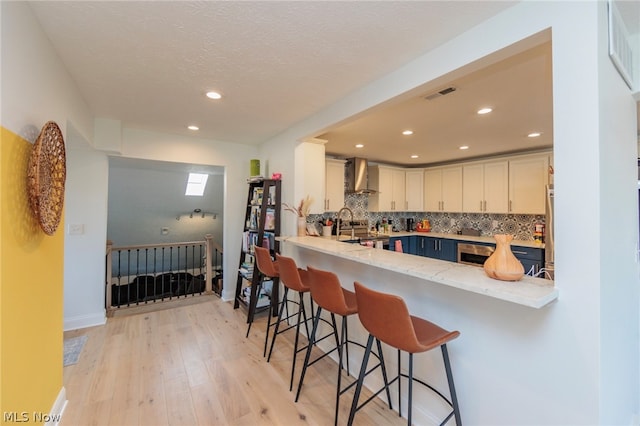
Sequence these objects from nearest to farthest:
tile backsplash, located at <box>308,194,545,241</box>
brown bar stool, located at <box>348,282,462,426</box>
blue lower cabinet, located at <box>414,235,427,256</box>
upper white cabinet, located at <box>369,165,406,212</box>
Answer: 1. brown bar stool, located at <box>348,282,462,426</box>
2. tile backsplash, located at <box>308,194,545,241</box>
3. upper white cabinet, located at <box>369,165,406,212</box>
4. blue lower cabinet, located at <box>414,235,427,256</box>

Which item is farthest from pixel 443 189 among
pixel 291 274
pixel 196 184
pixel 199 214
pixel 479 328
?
pixel 199 214

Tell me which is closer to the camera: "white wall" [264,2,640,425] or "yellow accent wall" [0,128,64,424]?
"white wall" [264,2,640,425]

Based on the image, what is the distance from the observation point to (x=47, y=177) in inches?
59.7

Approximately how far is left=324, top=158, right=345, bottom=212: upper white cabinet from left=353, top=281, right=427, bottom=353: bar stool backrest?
3.14 meters

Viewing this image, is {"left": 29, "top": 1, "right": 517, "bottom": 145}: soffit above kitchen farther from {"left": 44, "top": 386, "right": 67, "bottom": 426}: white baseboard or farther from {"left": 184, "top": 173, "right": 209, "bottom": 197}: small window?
{"left": 184, "top": 173, "right": 209, "bottom": 197}: small window

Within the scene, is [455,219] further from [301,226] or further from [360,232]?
[301,226]

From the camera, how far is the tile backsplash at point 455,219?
14.9 feet

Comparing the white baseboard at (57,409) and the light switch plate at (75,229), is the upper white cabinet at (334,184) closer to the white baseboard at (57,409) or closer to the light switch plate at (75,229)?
the light switch plate at (75,229)

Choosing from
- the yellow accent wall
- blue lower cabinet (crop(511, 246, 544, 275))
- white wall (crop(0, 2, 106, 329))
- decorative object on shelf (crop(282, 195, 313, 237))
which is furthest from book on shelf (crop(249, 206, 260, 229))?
blue lower cabinet (crop(511, 246, 544, 275))

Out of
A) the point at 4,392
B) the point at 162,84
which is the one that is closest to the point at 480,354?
the point at 4,392

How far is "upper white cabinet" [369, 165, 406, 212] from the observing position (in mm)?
5293

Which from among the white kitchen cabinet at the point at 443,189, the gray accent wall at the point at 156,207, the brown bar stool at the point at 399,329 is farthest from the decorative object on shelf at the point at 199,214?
the brown bar stool at the point at 399,329

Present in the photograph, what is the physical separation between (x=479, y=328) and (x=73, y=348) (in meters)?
3.55

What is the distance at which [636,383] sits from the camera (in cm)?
152
